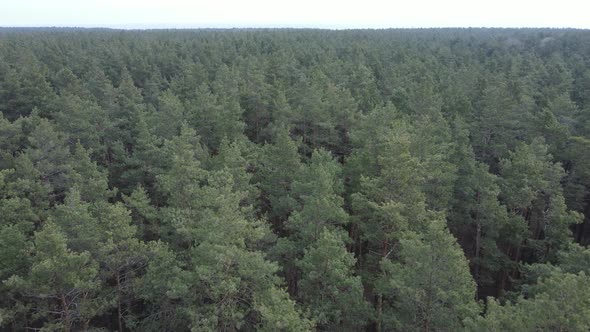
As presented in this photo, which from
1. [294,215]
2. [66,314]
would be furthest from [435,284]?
[66,314]

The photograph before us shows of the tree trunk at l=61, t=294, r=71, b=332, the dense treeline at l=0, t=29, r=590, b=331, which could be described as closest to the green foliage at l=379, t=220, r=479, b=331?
the dense treeline at l=0, t=29, r=590, b=331

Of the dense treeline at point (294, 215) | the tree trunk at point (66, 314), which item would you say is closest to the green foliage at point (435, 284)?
the dense treeline at point (294, 215)

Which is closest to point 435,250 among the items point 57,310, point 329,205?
point 329,205

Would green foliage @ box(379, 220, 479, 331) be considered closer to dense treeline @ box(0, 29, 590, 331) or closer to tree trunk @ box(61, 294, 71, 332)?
dense treeline @ box(0, 29, 590, 331)

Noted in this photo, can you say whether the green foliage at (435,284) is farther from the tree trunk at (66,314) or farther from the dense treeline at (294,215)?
the tree trunk at (66,314)

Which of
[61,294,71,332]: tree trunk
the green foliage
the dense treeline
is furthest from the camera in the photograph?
[61,294,71,332]: tree trunk

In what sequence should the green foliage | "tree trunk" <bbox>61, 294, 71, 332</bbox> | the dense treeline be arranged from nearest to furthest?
the green foliage
the dense treeline
"tree trunk" <bbox>61, 294, 71, 332</bbox>

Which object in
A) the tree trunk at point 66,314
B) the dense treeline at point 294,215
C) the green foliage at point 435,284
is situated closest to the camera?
the green foliage at point 435,284

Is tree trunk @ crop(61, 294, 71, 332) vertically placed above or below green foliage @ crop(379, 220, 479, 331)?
below

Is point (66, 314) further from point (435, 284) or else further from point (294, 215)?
point (435, 284)
